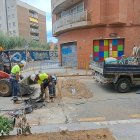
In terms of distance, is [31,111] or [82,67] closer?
[31,111]

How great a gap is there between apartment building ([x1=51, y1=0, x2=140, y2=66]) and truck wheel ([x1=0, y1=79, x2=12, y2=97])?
10.9 m

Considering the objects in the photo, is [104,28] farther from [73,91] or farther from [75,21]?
[73,91]

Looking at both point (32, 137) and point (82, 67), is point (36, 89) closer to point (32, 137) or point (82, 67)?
point (32, 137)

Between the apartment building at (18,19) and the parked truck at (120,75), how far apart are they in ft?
223

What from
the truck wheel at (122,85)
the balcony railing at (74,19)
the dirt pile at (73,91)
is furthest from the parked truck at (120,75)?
the balcony railing at (74,19)

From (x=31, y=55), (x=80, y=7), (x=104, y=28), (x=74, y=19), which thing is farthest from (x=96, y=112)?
(x=31, y=55)

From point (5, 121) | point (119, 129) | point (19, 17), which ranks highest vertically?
point (19, 17)

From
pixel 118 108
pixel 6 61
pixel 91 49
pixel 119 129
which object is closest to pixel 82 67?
pixel 91 49

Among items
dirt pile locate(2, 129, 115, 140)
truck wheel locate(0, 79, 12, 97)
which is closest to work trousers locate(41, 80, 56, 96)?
truck wheel locate(0, 79, 12, 97)

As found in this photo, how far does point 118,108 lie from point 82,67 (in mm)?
13607

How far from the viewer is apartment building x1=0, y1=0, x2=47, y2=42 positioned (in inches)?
3078

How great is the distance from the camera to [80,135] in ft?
16.1

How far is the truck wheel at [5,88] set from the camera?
1135 cm

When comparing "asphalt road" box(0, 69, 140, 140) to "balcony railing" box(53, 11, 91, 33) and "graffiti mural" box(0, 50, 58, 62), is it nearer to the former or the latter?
"balcony railing" box(53, 11, 91, 33)
